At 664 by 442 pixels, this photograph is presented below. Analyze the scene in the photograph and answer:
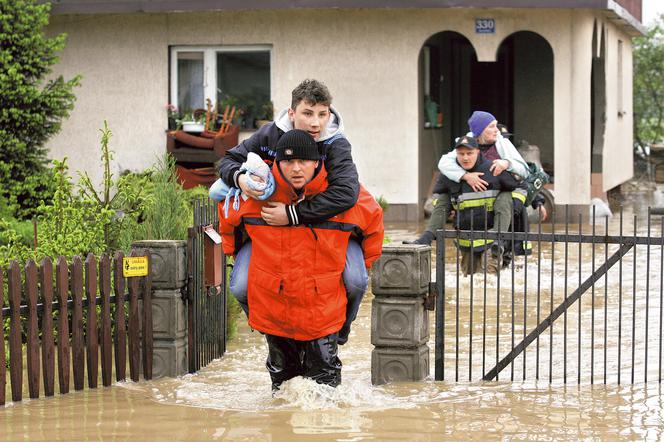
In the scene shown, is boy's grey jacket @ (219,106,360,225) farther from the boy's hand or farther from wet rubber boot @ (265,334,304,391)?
wet rubber boot @ (265,334,304,391)

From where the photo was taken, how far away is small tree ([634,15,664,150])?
1245 inches

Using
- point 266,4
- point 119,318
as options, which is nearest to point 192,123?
point 266,4

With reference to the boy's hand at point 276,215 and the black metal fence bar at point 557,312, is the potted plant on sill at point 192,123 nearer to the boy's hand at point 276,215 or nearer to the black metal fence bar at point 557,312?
the black metal fence bar at point 557,312

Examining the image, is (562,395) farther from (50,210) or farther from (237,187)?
(50,210)

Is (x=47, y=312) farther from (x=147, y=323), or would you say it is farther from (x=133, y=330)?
(x=147, y=323)

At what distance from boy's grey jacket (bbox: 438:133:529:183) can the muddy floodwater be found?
4.02 metres

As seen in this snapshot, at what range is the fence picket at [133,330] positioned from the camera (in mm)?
8164

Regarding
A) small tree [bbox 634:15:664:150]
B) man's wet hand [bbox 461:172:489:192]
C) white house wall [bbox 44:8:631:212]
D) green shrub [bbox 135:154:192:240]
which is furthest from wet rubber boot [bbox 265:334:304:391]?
small tree [bbox 634:15:664:150]

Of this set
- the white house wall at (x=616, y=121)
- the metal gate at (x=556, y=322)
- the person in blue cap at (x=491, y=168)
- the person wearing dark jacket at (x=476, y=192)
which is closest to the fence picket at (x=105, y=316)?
the metal gate at (x=556, y=322)

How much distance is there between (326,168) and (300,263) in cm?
56

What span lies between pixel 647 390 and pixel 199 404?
2682 mm

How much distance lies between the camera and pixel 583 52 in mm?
20062

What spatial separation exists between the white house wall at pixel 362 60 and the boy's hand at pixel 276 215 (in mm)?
12876

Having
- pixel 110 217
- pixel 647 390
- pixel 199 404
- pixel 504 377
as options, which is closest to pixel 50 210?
pixel 110 217
